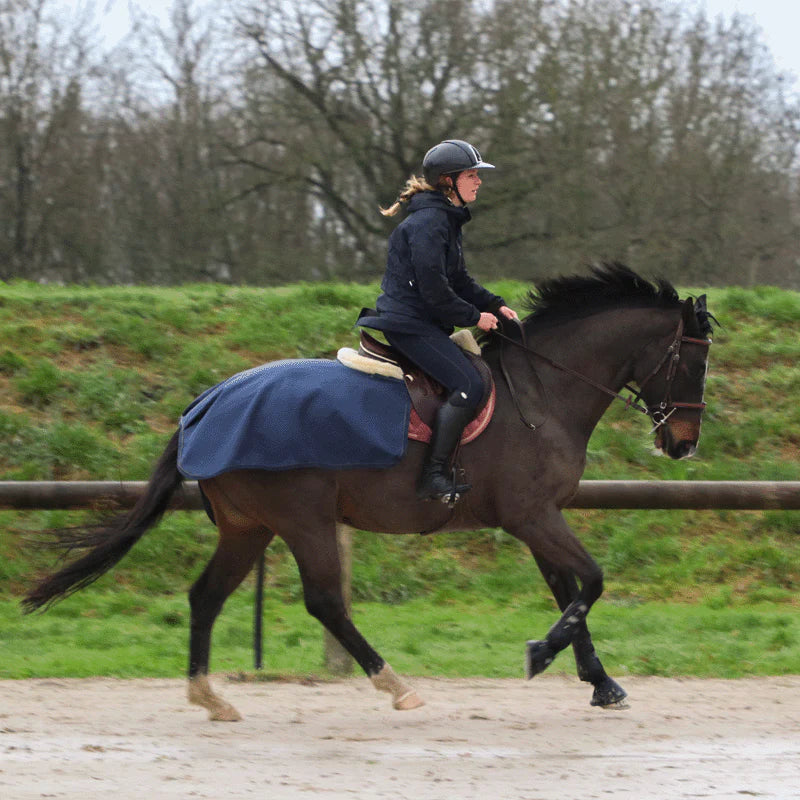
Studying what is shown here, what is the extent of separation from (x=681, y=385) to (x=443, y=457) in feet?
4.15

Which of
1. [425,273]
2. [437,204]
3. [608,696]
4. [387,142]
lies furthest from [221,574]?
[387,142]

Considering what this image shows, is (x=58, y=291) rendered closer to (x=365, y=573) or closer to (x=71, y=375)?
(x=71, y=375)

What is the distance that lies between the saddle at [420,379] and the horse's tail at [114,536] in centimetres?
101

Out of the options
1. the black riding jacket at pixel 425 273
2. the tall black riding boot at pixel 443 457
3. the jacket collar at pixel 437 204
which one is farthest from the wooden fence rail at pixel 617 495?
the jacket collar at pixel 437 204

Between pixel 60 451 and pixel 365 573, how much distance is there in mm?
2782

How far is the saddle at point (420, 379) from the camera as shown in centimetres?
566

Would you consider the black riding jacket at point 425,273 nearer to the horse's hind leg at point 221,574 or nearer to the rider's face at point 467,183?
the rider's face at point 467,183

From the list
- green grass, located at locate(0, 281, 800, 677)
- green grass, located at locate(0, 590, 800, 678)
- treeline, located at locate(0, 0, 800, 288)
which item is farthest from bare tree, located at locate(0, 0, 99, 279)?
green grass, located at locate(0, 590, 800, 678)

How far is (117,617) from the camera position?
8203 millimetres

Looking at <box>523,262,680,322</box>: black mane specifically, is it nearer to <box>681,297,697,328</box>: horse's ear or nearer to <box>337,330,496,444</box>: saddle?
<box>681,297,697,328</box>: horse's ear

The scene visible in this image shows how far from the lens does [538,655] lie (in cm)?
546

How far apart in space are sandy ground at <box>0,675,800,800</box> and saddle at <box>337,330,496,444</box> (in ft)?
4.35

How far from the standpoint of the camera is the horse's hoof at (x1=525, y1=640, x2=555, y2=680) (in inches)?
215

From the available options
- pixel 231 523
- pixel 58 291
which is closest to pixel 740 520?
pixel 231 523
